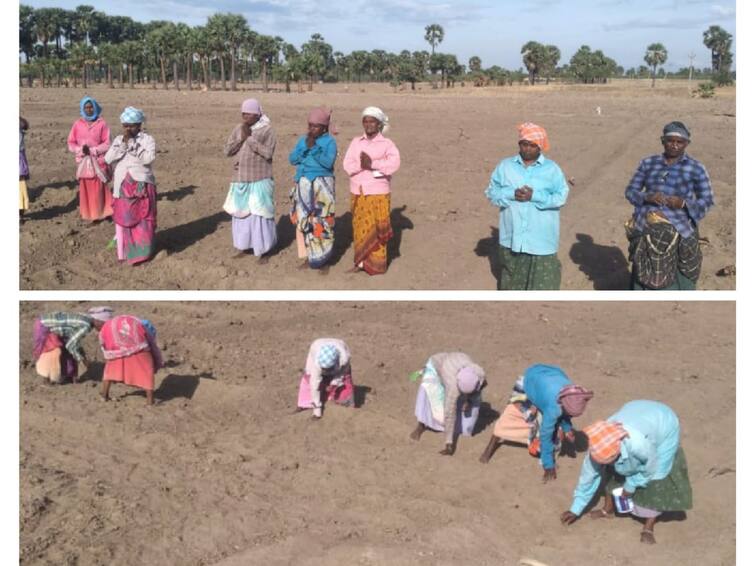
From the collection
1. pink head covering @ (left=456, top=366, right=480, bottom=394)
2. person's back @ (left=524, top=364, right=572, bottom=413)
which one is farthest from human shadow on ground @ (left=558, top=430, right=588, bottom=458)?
pink head covering @ (left=456, top=366, right=480, bottom=394)

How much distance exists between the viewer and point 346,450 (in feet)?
20.9

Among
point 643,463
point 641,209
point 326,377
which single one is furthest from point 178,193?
point 643,463

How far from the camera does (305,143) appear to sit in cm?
739

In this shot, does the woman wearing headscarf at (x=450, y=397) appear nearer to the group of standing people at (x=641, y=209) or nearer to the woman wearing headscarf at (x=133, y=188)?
the group of standing people at (x=641, y=209)

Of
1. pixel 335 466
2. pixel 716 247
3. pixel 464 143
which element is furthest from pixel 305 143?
pixel 464 143

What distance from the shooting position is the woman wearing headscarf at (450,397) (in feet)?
20.3

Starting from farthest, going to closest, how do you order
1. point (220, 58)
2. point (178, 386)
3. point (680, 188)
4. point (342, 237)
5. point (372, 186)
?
point (220, 58), point (342, 237), point (178, 386), point (372, 186), point (680, 188)

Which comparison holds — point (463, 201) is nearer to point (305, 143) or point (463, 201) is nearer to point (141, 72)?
point (305, 143)

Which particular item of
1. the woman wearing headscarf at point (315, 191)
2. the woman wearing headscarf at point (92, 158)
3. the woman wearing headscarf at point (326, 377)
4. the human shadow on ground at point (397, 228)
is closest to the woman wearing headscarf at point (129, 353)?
the woman wearing headscarf at point (326, 377)

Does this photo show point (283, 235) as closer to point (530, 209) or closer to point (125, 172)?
point (125, 172)

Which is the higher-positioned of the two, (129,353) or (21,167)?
(21,167)

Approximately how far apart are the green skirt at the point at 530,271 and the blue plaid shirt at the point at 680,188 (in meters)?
0.79

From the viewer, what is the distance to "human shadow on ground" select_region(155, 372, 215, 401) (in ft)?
24.1

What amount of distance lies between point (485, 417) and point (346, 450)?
58.4 inches
